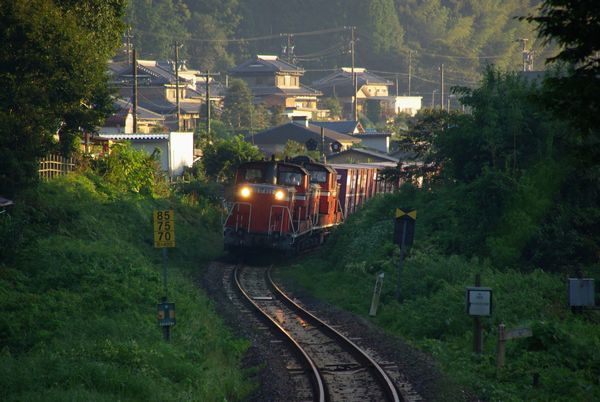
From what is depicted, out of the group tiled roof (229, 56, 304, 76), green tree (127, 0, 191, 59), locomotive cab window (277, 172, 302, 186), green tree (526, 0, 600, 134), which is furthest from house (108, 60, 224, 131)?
green tree (526, 0, 600, 134)

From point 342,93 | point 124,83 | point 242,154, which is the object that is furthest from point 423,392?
point 342,93

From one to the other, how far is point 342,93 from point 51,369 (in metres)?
99.0

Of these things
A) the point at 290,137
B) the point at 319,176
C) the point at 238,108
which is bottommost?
the point at 319,176

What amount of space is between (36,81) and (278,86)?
245 ft

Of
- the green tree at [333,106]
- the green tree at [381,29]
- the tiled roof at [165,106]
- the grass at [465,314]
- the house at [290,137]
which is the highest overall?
the green tree at [381,29]

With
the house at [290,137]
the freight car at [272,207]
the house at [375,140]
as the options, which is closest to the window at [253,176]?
the freight car at [272,207]

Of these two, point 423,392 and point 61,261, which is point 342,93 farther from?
point 423,392

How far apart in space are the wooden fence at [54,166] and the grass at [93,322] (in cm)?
206

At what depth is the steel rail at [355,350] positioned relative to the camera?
47.2 ft

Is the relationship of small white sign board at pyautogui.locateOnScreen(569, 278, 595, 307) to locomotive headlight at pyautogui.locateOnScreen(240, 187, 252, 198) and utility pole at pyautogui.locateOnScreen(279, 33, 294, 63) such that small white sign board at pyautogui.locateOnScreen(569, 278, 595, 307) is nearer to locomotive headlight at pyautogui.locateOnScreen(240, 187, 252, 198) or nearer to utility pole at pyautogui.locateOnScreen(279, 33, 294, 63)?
locomotive headlight at pyautogui.locateOnScreen(240, 187, 252, 198)

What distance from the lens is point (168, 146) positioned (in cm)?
4703

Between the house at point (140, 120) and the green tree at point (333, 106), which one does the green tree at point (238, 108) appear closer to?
the house at point (140, 120)

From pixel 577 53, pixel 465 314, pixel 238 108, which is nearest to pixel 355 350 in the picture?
pixel 465 314

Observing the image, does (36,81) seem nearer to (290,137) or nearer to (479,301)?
(479,301)
